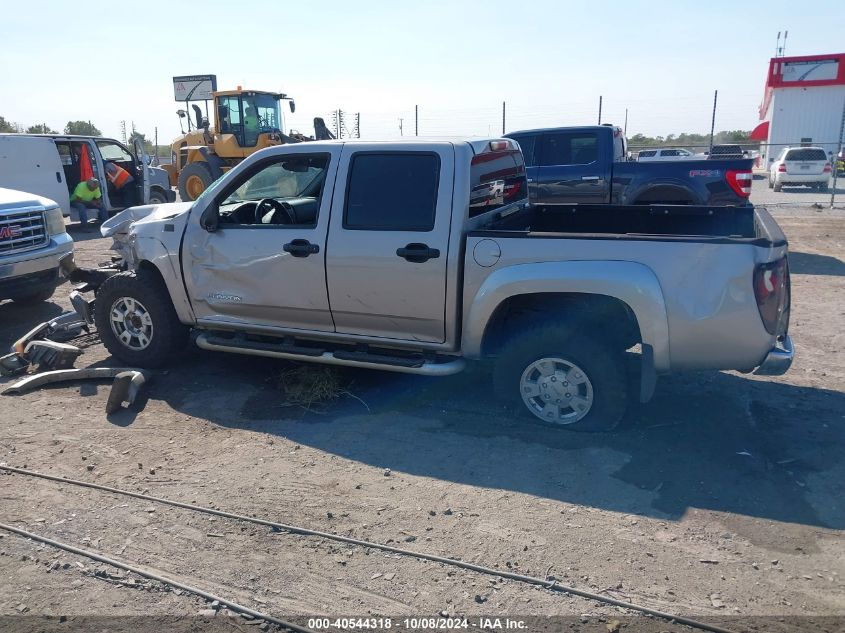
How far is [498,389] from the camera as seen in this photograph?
16.4ft

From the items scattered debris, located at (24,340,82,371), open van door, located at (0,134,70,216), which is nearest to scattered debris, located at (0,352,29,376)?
scattered debris, located at (24,340,82,371)

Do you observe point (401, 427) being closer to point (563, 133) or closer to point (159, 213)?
point (159, 213)

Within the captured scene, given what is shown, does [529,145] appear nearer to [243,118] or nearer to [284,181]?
[284,181]

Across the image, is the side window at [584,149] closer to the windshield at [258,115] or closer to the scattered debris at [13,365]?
the scattered debris at [13,365]

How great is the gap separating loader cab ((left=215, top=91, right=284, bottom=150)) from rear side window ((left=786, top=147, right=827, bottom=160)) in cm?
1793

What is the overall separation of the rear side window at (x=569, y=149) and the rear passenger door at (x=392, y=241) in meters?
6.33

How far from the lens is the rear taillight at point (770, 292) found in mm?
4199

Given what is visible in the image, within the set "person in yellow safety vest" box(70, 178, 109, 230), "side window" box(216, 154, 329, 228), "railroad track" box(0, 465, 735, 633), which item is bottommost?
"railroad track" box(0, 465, 735, 633)

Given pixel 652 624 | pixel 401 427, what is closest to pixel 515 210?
pixel 401 427

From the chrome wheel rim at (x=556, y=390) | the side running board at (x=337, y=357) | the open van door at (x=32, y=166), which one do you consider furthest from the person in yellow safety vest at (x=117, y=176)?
the chrome wheel rim at (x=556, y=390)

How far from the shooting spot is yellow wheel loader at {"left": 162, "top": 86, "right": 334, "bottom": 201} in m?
17.9

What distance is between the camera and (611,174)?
1051 centimetres

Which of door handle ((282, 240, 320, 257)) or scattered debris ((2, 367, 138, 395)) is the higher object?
door handle ((282, 240, 320, 257))

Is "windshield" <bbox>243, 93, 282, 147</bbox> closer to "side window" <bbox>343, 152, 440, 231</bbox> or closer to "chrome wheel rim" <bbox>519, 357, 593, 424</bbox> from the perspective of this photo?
"side window" <bbox>343, 152, 440, 231</bbox>
